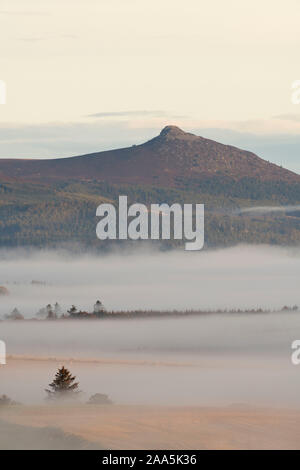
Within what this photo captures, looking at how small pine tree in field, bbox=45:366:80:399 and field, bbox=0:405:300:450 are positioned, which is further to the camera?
small pine tree in field, bbox=45:366:80:399

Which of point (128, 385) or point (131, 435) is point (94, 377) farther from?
point (131, 435)

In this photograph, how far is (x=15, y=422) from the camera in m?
89.1

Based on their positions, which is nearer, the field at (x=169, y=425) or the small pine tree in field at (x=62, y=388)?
the field at (x=169, y=425)

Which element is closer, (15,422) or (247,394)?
(15,422)

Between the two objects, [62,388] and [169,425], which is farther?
[62,388]

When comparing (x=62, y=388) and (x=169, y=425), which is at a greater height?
(x=62, y=388)

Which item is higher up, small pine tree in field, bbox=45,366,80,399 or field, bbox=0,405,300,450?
small pine tree in field, bbox=45,366,80,399

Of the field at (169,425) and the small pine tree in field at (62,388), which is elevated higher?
the small pine tree in field at (62,388)
